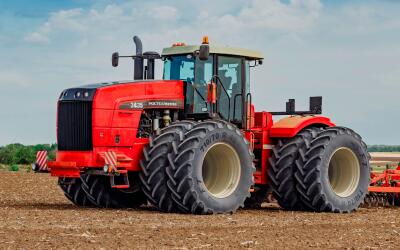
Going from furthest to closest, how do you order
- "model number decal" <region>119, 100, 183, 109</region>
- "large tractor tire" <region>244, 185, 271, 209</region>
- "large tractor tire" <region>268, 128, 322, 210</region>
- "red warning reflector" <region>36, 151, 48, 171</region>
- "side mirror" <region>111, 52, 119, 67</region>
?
"large tractor tire" <region>244, 185, 271, 209</region>, "side mirror" <region>111, 52, 119, 67</region>, "large tractor tire" <region>268, 128, 322, 210</region>, "red warning reflector" <region>36, 151, 48, 171</region>, "model number decal" <region>119, 100, 183, 109</region>

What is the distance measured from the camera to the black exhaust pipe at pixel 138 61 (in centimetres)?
1767

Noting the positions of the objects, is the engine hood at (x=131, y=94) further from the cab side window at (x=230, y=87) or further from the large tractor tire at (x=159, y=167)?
the large tractor tire at (x=159, y=167)

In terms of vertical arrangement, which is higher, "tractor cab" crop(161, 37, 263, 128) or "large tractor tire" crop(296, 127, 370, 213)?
"tractor cab" crop(161, 37, 263, 128)

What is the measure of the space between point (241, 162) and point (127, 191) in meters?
2.37

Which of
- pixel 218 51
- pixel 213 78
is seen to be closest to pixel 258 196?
pixel 213 78

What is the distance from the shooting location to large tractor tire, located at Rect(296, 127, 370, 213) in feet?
55.2

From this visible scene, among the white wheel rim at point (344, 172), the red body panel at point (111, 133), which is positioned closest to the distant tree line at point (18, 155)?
the white wheel rim at point (344, 172)

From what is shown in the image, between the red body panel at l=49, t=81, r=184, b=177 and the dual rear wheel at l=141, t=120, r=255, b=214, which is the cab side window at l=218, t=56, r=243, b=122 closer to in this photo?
the dual rear wheel at l=141, t=120, r=255, b=214

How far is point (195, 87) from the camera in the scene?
16.5 metres

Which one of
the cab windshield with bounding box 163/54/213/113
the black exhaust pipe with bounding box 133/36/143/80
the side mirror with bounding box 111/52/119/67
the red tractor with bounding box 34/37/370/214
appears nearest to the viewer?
the red tractor with bounding box 34/37/370/214

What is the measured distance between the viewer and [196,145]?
14906mm

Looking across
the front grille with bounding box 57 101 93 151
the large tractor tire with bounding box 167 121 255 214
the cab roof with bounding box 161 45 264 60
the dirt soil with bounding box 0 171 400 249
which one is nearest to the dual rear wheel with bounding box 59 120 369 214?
the large tractor tire with bounding box 167 121 255 214

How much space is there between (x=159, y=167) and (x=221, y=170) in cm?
174

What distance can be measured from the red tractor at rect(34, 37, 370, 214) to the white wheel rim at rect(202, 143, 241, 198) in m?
0.02
